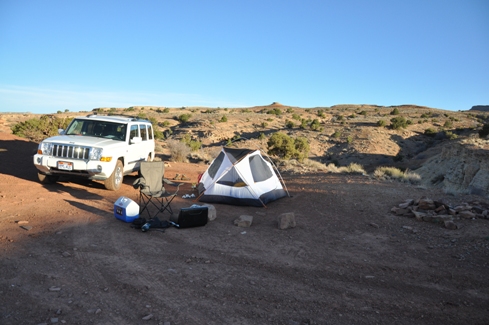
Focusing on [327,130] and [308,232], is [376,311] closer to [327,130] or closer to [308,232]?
[308,232]

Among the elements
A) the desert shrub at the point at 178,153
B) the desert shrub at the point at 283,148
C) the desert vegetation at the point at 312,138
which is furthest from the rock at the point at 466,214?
the desert shrub at the point at 283,148

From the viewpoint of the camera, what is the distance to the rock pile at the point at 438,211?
846 centimetres

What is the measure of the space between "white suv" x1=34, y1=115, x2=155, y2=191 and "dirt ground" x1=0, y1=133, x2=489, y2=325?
80cm

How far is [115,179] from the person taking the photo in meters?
10.4

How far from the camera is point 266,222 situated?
27.6 feet

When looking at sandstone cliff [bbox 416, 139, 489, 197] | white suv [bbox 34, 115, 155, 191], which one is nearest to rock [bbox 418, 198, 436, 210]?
sandstone cliff [bbox 416, 139, 489, 197]

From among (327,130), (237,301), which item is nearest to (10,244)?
(237,301)

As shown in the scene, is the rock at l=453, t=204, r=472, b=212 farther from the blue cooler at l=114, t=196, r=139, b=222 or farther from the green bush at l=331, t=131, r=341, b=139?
the green bush at l=331, t=131, r=341, b=139

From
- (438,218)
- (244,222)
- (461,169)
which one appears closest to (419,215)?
(438,218)

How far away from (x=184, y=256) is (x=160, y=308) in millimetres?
1723

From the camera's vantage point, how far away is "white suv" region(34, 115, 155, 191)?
9.73m

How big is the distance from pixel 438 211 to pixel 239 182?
5.04 m

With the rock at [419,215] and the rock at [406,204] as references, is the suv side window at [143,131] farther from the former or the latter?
the rock at [419,215]

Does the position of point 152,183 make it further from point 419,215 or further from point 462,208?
point 462,208
